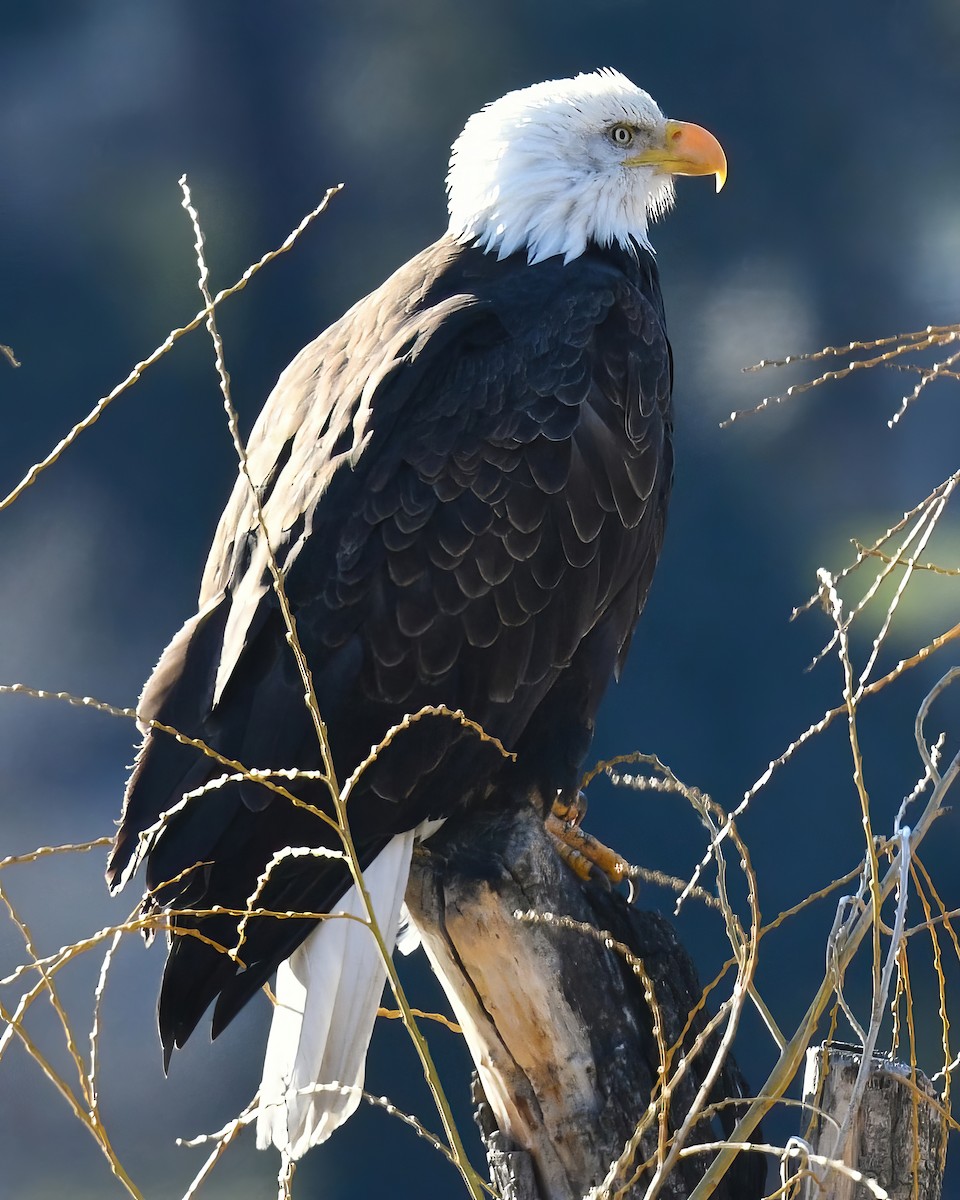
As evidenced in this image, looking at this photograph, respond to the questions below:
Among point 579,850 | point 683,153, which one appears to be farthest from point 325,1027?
point 683,153

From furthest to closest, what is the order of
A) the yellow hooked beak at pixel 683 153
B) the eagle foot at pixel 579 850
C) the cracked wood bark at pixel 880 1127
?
the yellow hooked beak at pixel 683 153, the eagle foot at pixel 579 850, the cracked wood bark at pixel 880 1127

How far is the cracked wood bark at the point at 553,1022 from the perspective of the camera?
5.85 feet

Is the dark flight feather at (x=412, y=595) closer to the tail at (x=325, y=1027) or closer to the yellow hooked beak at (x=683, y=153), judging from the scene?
the tail at (x=325, y=1027)

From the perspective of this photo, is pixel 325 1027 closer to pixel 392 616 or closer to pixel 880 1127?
pixel 392 616

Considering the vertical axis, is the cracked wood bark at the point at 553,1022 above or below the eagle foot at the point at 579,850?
below

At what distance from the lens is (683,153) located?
7.99 ft

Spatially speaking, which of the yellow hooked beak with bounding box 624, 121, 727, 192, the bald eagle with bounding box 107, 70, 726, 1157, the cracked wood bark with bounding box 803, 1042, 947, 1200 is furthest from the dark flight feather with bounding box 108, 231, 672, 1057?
the cracked wood bark with bounding box 803, 1042, 947, 1200

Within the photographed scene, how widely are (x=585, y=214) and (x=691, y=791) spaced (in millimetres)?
1370

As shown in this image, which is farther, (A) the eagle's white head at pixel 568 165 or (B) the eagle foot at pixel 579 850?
(A) the eagle's white head at pixel 568 165

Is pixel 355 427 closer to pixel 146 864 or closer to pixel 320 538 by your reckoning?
pixel 320 538

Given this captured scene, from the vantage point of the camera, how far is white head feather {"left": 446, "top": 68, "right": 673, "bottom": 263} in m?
2.33

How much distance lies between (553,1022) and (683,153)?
1447mm

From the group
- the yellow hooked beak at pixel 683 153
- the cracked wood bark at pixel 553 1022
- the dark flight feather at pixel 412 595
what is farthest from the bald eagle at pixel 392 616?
the yellow hooked beak at pixel 683 153

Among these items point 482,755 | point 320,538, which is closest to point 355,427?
point 320,538
